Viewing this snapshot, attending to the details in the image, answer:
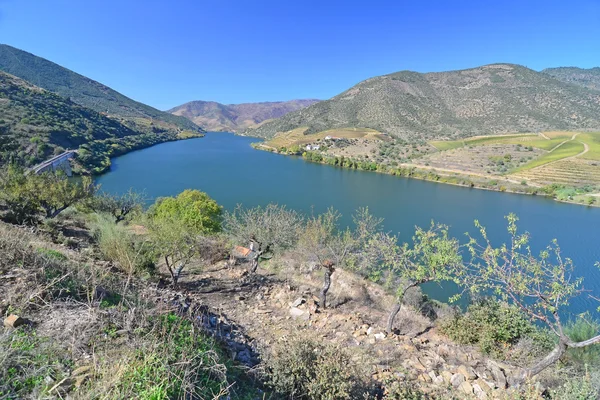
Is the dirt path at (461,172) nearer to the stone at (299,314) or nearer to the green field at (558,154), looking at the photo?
the green field at (558,154)

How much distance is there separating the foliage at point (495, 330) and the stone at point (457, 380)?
2125mm

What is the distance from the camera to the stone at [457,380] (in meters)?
6.09

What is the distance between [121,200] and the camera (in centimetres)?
2470

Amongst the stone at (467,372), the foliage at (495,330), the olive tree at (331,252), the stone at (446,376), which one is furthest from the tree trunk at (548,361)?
the olive tree at (331,252)

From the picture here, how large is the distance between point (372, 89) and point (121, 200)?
147m

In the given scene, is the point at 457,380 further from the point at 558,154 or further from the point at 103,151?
the point at 558,154

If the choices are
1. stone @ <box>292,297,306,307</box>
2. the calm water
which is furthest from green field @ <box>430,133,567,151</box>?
stone @ <box>292,297,306,307</box>

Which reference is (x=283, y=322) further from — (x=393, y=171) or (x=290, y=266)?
(x=393, y=171)

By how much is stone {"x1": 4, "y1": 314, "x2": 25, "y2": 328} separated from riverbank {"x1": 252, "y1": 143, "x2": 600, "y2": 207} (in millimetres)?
72473

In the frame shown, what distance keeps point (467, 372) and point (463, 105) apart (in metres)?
150

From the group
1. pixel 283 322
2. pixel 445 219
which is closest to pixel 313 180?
pixel 445 219

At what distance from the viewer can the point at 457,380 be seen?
616cm

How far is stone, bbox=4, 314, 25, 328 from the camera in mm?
3521

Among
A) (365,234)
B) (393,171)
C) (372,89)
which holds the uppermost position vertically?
(372,89)
